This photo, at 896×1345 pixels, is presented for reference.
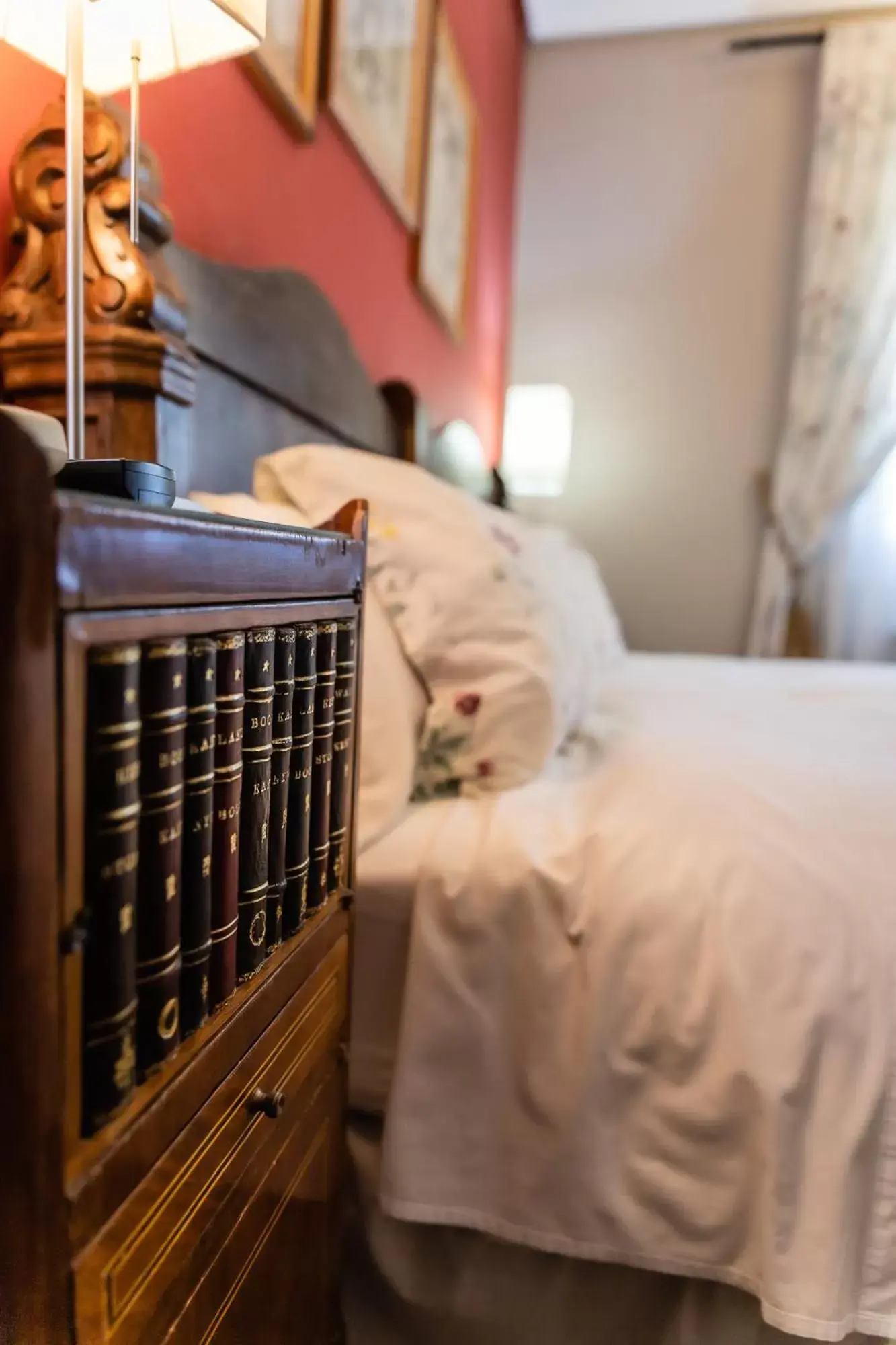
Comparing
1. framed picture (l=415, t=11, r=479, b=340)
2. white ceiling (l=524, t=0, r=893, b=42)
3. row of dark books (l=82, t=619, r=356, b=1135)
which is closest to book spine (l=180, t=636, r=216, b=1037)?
row of dark books (l=82, t=619, r=356, b=1135)

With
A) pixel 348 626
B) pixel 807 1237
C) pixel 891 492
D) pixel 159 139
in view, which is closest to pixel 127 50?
pixel 159 139

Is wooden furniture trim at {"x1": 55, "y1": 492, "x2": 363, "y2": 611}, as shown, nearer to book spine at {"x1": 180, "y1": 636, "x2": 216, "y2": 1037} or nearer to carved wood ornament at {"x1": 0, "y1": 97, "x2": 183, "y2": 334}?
book spine at {"x1": 180, "y1": 636, "x2": 216, "y2": 1037}

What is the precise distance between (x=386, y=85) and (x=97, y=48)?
3.51 feet

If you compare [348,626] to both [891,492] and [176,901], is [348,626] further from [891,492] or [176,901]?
[891,492]

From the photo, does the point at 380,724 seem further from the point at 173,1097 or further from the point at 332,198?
the point at 332,198

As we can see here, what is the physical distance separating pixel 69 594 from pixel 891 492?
115 inches

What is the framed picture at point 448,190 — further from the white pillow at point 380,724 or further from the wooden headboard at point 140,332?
the white pillow at point 380,724

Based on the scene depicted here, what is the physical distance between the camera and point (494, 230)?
2.78m

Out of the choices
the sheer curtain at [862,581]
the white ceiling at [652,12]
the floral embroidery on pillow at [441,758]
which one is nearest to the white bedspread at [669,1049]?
the floral embroidery on pillow at [441,758]

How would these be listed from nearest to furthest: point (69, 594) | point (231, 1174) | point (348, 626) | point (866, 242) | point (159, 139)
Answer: point (69, 594), point (231, 1174), point (348, 626), point (159, 139), point (866, 242)

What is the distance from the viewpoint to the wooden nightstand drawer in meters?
0.41

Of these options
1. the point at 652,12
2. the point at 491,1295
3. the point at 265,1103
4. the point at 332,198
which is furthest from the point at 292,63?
the point at 652,12

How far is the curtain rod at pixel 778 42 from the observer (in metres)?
2.73

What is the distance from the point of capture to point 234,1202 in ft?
1.71
